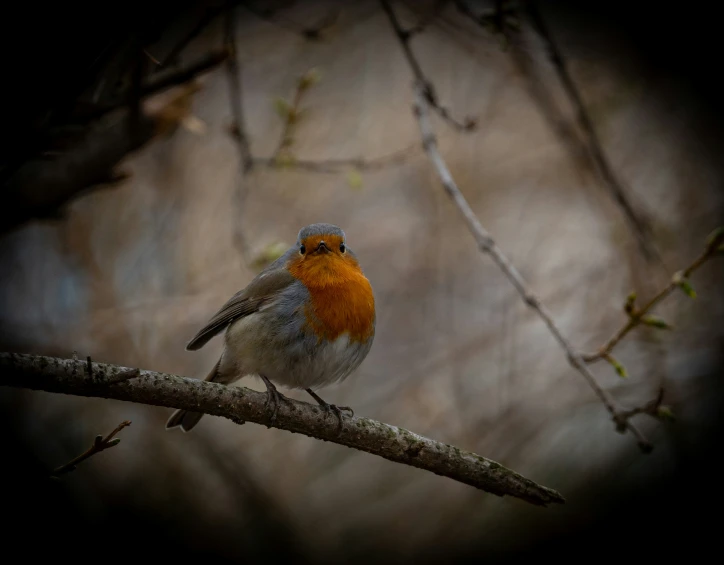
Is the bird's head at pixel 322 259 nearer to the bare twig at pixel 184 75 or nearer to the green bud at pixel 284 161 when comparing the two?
the green bud at pixel 284 161

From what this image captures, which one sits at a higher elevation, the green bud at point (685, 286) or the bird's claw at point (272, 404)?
the green bud at point (685, 286)

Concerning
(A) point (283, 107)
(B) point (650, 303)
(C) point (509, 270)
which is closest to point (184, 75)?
(A) point (283, 107)

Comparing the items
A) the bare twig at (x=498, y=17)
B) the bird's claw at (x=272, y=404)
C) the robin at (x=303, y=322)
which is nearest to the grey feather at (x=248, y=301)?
the robin at (x=303, y=322)

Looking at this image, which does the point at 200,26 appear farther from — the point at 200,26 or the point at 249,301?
the point at 249,301

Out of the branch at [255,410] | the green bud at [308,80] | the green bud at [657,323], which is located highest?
the green bud at [308,80]

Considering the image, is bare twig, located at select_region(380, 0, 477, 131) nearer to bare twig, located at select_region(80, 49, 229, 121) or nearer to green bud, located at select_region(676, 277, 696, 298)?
bare twig, located at select_region(80, 49, 229, 121)

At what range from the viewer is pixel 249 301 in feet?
10.6

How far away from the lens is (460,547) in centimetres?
450

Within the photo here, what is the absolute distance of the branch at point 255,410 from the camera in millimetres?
1768

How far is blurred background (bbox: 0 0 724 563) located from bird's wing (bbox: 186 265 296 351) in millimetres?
131

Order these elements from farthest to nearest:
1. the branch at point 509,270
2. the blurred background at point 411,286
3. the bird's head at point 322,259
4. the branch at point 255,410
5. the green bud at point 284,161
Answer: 1. the blurred background at point 411,286
2. the green bud at point 284,161
3. the bird's head at point 322,259
4. the branch at point 509,270
5. the branch at point 255,410

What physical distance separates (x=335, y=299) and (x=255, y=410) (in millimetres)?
935

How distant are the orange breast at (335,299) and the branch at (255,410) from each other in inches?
21.3

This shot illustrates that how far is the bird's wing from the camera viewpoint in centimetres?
317
